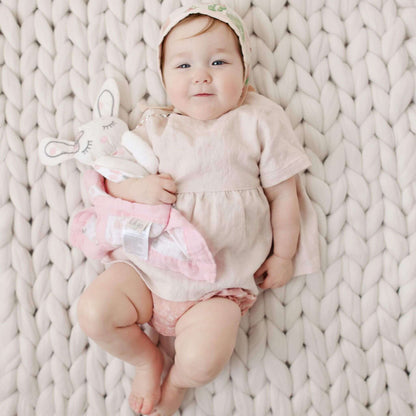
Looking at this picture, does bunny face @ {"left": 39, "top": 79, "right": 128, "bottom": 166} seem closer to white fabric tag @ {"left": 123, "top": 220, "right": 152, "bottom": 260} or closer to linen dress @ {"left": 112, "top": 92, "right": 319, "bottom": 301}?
linen dress @ {"left": 112, "top": 92, "right": 319, "bottom": 301}

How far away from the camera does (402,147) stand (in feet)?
3.72

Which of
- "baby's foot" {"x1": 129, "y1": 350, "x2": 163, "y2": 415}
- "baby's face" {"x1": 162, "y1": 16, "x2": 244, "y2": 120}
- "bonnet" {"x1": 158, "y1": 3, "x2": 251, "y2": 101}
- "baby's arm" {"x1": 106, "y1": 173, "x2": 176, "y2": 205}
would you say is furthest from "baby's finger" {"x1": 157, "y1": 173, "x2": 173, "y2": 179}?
"baby's foot" {"x1": 129, "y1": 350, "x2": 163, "y2": 415}

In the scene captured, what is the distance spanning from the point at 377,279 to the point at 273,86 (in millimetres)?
483

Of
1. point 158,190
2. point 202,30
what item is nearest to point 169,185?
point 158,190

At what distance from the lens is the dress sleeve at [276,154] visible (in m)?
1.04

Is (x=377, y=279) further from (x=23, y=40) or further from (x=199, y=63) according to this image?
(x=23, y=40)

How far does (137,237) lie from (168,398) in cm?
35

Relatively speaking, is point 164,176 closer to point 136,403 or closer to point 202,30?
point 202,30

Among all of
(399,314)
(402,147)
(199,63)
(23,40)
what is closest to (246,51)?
(199,63)

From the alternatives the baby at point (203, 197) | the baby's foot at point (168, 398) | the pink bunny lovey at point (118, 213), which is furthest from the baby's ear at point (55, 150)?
the baby's foot at point (168, 398)

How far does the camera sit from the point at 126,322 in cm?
102

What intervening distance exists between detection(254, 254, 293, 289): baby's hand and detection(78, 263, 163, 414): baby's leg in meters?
0.25

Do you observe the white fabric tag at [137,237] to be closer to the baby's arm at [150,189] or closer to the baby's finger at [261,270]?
the baby's arm at [150,189]

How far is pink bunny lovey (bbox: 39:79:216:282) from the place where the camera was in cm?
100
